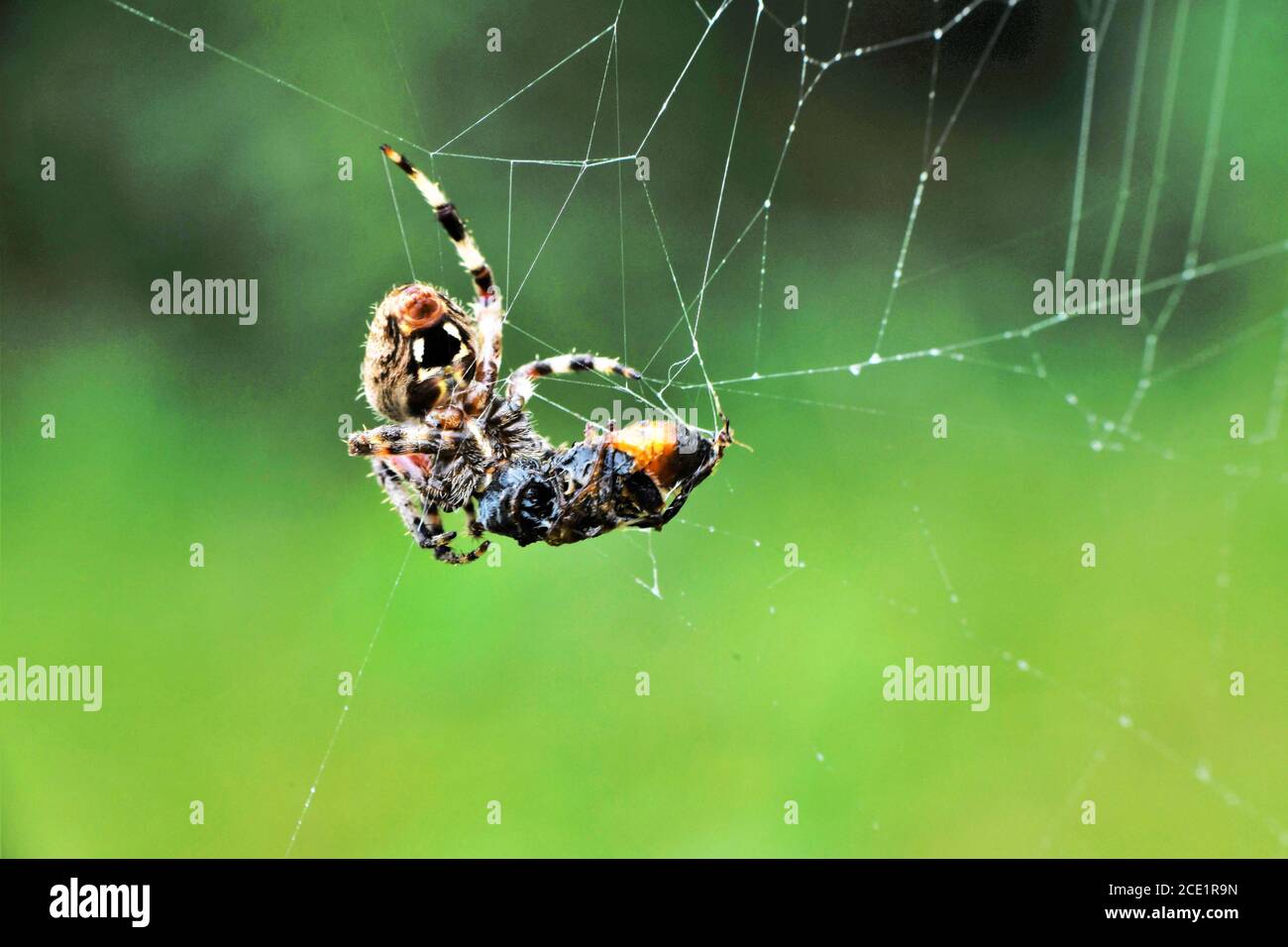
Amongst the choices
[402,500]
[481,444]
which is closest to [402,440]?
[481,444]

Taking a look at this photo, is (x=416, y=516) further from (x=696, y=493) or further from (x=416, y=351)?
(x=696, y=493)

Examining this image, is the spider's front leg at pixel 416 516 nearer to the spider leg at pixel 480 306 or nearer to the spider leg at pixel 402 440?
the spider leg at pixel 402 440

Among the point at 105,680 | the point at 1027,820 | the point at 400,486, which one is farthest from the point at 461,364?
the point at 105,680

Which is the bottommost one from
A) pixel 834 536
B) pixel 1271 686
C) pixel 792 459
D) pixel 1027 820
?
pixel 1027 820

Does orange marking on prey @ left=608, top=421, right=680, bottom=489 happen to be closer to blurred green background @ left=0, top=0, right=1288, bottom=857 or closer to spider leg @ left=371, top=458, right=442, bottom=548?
spider leg @ left=371, top=458, right=442, bottom=548

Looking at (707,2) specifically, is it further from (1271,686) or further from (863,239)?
(1271,686)

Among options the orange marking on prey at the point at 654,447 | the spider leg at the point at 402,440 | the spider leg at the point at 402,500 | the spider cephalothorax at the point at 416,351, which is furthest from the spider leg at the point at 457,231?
the orange marking on prey at the point at 654,447

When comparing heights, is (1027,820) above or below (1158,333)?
below
